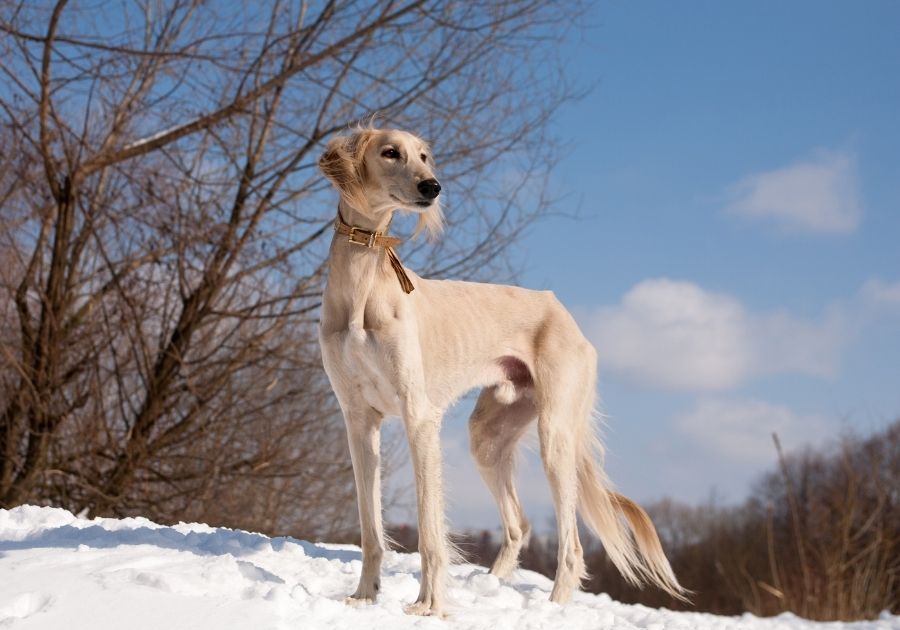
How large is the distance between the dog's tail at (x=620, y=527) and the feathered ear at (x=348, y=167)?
2078 millimetres

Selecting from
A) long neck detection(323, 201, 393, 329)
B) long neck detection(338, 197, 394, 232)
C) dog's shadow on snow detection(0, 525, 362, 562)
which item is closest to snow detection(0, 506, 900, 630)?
dog's shadow on snow detection(0, 525, 362, 562)

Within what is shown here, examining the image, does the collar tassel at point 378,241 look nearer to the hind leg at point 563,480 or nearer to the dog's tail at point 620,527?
the hind leg at point 563,480

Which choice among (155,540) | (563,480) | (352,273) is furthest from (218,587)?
(563,480)

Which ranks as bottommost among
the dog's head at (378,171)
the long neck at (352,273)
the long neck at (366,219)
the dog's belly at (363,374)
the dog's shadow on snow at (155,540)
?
the dog's shadow on snow at (155,540)

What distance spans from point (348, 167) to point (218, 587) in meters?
1.53

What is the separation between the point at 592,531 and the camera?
16.2ft

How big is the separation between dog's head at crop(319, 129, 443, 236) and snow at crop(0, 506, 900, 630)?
54.7 inches

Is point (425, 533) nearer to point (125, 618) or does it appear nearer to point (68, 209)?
point (125, 618)

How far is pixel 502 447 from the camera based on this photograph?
4.79 meters

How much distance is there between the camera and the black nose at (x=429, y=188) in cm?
328

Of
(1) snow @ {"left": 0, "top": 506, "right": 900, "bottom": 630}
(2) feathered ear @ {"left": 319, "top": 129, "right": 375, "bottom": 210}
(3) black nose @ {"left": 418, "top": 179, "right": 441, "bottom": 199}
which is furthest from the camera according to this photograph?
(2) feathered ear @ {"left": 319, "top": 129, "right": 375, "bottom": 210}

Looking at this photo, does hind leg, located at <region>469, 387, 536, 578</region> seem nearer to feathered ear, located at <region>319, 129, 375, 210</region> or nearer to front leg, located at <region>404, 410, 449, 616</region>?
front leg, located at <region>404, 410, 449, 616</region>

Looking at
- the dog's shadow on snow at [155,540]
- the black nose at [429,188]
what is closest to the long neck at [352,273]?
the black nose at [429,188]

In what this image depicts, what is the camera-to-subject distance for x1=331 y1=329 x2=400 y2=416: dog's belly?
11.3 feet
